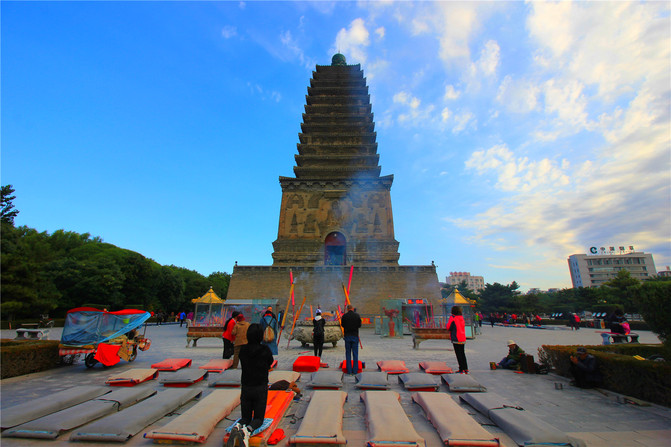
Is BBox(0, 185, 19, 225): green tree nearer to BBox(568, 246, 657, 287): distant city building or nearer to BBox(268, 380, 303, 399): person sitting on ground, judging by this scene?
BBox(268, 380, 303, 399): person sitting on ground

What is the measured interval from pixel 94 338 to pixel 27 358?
1.31 metres

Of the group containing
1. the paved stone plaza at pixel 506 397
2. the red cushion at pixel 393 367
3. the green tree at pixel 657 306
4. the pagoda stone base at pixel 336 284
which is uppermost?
the pagoda stone base at pixel 336 284

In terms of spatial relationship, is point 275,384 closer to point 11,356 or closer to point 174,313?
point 11,356

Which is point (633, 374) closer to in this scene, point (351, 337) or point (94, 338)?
point (351, 337)

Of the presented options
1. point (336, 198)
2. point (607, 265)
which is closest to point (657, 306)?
point (336, 198)

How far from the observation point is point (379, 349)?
1200 cm

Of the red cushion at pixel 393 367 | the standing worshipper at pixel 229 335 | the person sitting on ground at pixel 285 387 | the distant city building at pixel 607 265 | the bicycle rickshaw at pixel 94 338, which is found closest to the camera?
the person sitting on ground at pixel 285 387

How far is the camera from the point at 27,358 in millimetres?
7719

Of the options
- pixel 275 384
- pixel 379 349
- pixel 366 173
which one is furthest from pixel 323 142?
pixel 275 384

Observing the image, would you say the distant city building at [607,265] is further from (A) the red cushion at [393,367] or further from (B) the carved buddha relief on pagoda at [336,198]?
(A) the red cushion at [393,367]

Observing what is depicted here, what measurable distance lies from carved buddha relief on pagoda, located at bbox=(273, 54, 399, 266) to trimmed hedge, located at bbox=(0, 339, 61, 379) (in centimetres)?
2004

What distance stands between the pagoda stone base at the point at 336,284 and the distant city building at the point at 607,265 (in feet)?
272

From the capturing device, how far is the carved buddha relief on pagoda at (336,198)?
2923 centimetres

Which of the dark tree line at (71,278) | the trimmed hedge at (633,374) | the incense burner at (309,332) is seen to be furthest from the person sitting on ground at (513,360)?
the dark tree line at (71,278)
